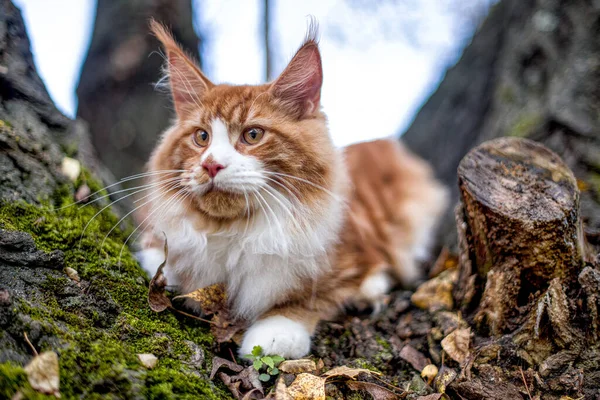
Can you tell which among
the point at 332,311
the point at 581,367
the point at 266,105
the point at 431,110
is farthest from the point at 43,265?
the point at 431,110

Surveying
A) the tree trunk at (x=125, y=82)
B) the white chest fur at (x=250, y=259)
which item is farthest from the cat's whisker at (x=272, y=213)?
the tree trunk at (x=125, y=82)

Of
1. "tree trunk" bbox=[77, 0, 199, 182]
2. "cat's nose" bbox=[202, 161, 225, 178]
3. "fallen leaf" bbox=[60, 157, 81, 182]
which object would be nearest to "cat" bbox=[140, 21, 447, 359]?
"cat's nose" bbox=[202, 161, 225, 178]

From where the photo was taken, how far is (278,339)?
179 centimetres

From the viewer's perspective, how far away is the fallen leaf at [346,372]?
160cm

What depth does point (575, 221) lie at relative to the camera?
1.68 meters

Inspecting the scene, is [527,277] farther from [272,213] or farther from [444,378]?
[272,213]

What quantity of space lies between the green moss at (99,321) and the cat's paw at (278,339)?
17 cm

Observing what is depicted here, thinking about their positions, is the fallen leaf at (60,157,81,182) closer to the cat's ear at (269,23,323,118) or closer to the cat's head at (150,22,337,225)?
the cat's head at (150,22,337,225)

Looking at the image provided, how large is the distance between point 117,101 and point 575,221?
367cm

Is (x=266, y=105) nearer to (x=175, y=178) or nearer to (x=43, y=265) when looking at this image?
(x=175, y=178)

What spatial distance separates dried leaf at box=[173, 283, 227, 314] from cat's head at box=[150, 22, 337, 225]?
12.3 inches

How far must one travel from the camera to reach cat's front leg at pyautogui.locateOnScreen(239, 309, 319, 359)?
177cm

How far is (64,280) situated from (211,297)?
0.58 metres

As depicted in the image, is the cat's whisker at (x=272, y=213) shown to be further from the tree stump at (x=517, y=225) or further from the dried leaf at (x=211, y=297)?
the tree stump at (x=517, y=225)
